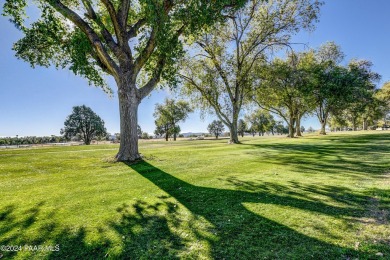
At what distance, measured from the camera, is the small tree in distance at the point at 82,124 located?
255 feet

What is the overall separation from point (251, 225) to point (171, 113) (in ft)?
239

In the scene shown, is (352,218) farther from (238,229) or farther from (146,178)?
(146,178)

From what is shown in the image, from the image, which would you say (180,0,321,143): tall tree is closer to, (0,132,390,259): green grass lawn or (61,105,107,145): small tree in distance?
(0,132,390,259): green grass lawn

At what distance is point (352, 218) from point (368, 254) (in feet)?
5.06

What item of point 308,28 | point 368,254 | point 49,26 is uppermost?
point 308,28

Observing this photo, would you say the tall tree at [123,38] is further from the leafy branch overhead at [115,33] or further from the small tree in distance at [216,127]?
the small tree in distance at [216,127]

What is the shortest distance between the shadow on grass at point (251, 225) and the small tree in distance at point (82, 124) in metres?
77.5

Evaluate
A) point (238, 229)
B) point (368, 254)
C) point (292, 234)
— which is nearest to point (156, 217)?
point (238, 229)

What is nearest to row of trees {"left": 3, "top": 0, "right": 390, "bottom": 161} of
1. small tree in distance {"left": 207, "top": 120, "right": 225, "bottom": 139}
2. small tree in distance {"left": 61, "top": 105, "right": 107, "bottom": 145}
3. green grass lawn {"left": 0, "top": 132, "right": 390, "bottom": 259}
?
green grass lawn {"left": 0, "top": 132, "right": 390, "bottom": 259}

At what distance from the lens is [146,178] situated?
9.80 m

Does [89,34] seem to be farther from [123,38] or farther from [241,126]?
[241,126]

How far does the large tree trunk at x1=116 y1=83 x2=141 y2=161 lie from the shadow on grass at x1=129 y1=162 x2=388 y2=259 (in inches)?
275

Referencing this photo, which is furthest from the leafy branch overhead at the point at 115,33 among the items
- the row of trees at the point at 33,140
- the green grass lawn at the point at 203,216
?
the row of trees at the point at 33,140

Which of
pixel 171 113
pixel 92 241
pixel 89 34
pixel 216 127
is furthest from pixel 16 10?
pixel 216 127
